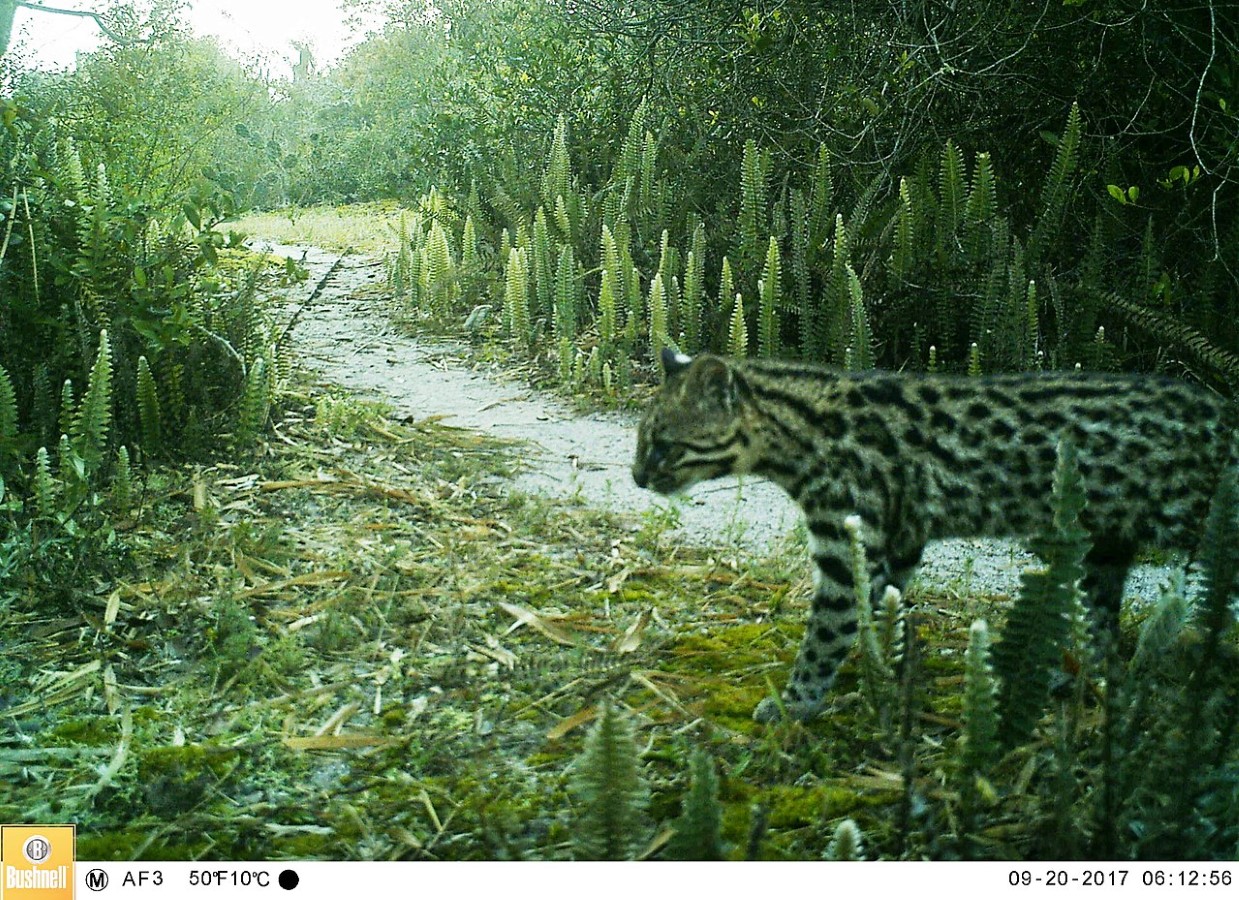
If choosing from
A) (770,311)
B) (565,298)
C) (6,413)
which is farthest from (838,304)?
(6,413)

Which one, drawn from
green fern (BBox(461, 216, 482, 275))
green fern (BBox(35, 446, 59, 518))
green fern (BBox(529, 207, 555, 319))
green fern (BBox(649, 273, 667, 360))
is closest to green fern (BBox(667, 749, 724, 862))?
green fern (BBox(35, 446, 59, 518))

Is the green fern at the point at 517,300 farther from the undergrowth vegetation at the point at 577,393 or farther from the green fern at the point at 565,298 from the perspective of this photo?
the green fern at the point at 565,298

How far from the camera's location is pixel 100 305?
188 inches

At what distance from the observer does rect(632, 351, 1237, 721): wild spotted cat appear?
3525mm

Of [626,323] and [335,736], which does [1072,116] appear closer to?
[626,323]

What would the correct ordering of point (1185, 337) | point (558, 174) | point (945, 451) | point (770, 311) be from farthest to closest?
point (558, 174) < point (770, 311) < point (1185, 337) < point (945, 451)

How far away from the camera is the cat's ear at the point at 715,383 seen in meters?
3.65

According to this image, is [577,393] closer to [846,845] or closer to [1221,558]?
[1221,558]

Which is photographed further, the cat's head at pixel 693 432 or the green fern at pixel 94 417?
the green fern at pixel 94 417

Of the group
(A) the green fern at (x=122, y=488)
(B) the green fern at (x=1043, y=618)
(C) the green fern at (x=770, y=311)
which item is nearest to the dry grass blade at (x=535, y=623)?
(B) the green fern at (x=1043, y=618)

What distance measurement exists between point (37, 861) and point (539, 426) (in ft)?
8.35

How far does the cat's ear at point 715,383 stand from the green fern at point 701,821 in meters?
1.57

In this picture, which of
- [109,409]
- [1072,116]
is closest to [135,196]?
[109,409]

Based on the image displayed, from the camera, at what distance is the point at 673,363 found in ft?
12.8
